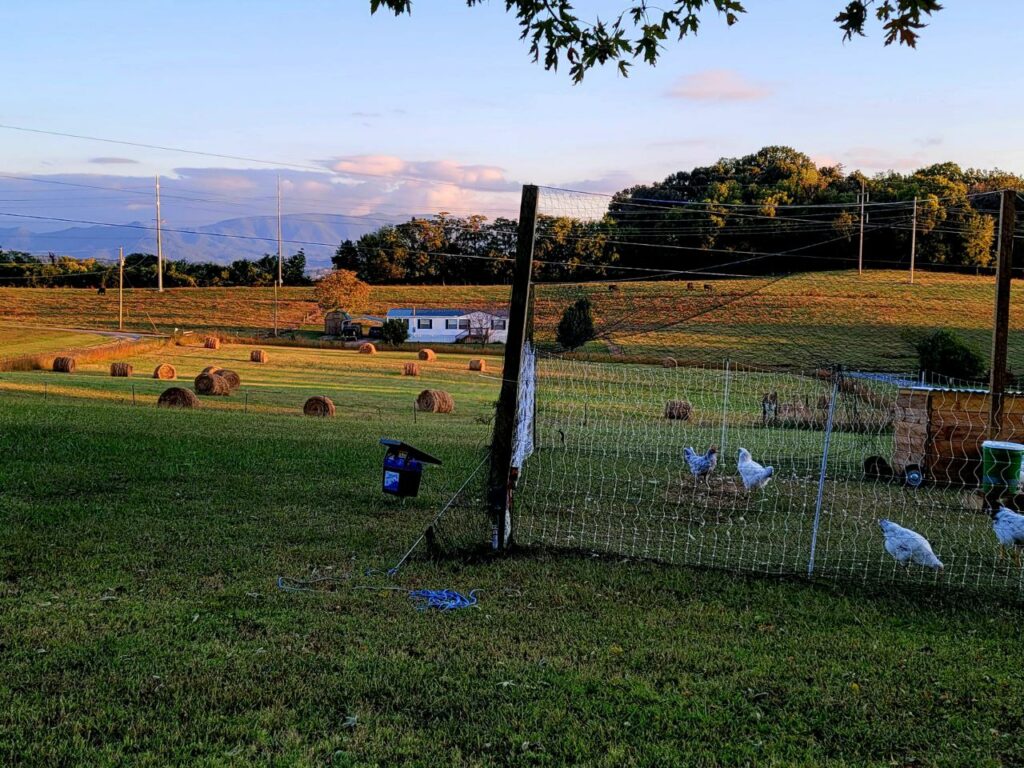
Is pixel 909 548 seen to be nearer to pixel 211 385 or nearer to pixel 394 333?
pixel 211 385

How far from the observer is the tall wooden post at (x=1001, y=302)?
12.5 m

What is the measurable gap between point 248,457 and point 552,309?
18239 mm

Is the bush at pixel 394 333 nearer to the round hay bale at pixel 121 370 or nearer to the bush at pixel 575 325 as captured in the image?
the round hay bale at pixel 121 370

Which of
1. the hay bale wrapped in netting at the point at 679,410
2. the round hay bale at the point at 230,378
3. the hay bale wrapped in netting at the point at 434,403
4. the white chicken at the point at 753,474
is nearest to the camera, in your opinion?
the white chicken at the point at 753,474

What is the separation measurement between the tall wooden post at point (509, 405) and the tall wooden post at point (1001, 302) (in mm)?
8266

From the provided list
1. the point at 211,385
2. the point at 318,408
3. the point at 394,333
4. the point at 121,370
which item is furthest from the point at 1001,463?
the point at 394,333

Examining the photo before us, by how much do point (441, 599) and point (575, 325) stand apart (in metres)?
19.9

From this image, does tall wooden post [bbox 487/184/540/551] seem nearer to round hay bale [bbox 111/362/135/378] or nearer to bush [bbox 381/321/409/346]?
round hay bale [bbox 111/362/135/378]

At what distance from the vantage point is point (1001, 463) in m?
10.2

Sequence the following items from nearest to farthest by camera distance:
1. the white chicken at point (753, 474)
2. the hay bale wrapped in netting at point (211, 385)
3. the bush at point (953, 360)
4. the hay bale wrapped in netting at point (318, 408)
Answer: the white chicken at point (753, 474), the hay bale wrapped in netting at point (318, 408), the hay bale wrapped in netting at point (211, 385), the bush at point (953, 360)

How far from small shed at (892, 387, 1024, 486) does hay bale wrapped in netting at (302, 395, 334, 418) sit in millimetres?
13980

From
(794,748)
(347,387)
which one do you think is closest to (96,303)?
(347,387)

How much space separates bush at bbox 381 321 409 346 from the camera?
54094mm

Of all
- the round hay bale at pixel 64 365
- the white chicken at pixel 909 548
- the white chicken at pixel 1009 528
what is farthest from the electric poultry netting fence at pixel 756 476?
the round hay bale at pixel 64 365
